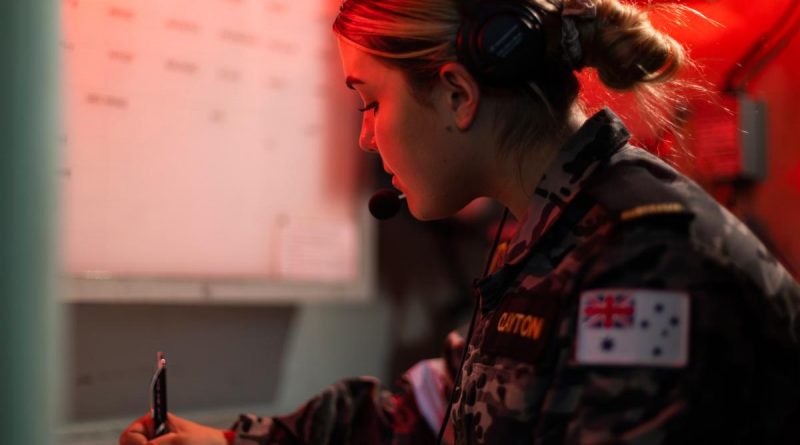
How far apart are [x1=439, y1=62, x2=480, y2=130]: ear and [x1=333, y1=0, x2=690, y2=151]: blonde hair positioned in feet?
0.04

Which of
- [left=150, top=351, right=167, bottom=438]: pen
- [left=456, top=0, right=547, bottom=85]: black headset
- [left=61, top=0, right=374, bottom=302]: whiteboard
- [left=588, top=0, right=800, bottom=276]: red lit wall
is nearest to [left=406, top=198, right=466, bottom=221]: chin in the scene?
[left=456, top=0, right=547, bottom=85]: black headset

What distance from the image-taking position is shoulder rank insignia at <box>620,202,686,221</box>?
0.64 metres

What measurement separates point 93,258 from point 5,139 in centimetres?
75

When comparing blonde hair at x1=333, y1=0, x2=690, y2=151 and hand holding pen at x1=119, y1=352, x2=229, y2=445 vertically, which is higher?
blonde hair at x1=333, y1=0, x2=690, y2=151

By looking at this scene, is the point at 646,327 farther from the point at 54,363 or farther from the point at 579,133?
the point at 54,363

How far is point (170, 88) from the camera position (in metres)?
1.21

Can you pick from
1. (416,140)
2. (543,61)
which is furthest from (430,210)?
(543,61)

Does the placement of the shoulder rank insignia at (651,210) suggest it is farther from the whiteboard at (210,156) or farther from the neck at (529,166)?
the whiteboard at (210,156)

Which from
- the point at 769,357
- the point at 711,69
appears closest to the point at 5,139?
the point at 769,357

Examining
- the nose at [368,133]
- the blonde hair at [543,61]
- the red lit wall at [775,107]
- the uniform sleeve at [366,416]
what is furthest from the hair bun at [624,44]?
the red lit wall at [775,107]

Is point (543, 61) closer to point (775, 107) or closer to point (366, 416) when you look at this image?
point (366, 416)

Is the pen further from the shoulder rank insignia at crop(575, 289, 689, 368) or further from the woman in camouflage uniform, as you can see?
the shoulder rank insignia at crop(575, 289, 689, 368)

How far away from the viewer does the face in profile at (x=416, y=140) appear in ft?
2.61

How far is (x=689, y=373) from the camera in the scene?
604 millimetres
